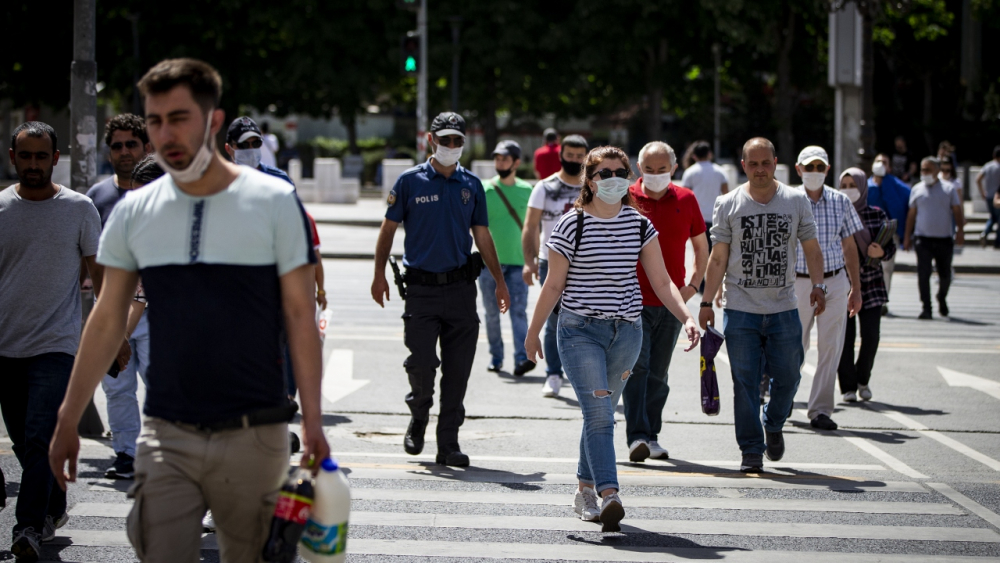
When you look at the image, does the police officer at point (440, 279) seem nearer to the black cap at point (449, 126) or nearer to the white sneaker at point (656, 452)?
the black cap at point (449, 126)

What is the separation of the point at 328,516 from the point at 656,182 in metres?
4.32

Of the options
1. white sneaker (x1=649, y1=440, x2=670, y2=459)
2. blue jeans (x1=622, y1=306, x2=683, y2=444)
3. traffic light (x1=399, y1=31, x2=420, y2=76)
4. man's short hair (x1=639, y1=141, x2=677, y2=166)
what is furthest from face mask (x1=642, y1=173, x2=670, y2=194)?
traffic light (x1=399, y1=31, x2=420, y2=76)

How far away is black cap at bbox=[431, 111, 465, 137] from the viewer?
24.1 feet

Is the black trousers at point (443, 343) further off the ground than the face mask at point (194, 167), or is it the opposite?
the face mask at point (194, 167)

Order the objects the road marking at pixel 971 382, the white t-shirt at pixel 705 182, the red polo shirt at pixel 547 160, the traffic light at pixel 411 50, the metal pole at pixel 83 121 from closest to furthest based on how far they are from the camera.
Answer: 1. the metal pole at pixel 83 121
2. the road marking at pixel 971 382
3. the red polo shirt at pixel 547 160
4. the white t-shirt at pixel 705 182
5. the traffic light at pixel 411 50

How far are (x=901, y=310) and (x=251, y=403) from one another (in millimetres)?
13157

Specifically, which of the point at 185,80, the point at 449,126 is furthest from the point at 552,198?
the point at 185,80

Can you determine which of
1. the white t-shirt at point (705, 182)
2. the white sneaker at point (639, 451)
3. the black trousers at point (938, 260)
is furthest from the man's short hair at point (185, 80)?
the black trousers at point (938, 260)

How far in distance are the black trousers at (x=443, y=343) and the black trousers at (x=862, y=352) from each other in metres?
3.67

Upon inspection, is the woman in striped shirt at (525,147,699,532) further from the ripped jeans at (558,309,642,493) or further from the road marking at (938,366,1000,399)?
the road marking at (938,366,1000,399)

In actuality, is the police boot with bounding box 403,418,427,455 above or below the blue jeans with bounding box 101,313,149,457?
below

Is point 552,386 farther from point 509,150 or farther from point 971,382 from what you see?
point 971,382

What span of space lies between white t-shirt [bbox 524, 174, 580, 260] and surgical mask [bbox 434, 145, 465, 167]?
8.79 feet

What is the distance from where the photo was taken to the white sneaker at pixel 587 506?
5967mm
